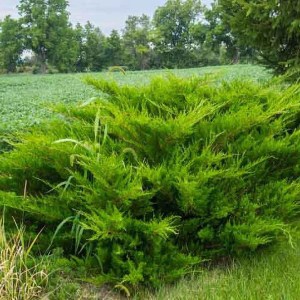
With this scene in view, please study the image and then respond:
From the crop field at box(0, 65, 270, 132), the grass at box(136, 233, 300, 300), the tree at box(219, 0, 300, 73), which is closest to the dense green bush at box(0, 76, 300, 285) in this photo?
the grass at box(136, 233, 300, 300)

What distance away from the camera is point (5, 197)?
2.37 m

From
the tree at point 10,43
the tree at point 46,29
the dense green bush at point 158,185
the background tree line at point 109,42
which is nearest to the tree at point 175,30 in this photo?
the background tree line at point 109,42

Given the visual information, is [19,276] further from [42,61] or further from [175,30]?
[175,30]

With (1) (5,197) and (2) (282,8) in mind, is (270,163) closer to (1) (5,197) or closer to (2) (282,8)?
(1) (5,197)

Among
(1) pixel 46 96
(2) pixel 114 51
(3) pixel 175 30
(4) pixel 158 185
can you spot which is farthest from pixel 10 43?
(4) pixel 158 185

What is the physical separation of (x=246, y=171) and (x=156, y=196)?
0.52 meters

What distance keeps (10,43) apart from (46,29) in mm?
5369

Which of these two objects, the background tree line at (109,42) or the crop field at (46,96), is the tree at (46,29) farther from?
the crop field at (46,96)

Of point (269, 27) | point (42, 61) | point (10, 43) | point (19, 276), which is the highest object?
point (10, 43)

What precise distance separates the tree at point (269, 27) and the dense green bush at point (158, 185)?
6.53ft

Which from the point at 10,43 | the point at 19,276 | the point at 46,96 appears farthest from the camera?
the point at 10,43

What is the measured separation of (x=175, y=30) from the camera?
69188 millimetres

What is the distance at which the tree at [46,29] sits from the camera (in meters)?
58.1

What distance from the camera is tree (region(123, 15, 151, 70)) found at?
62781 mm
